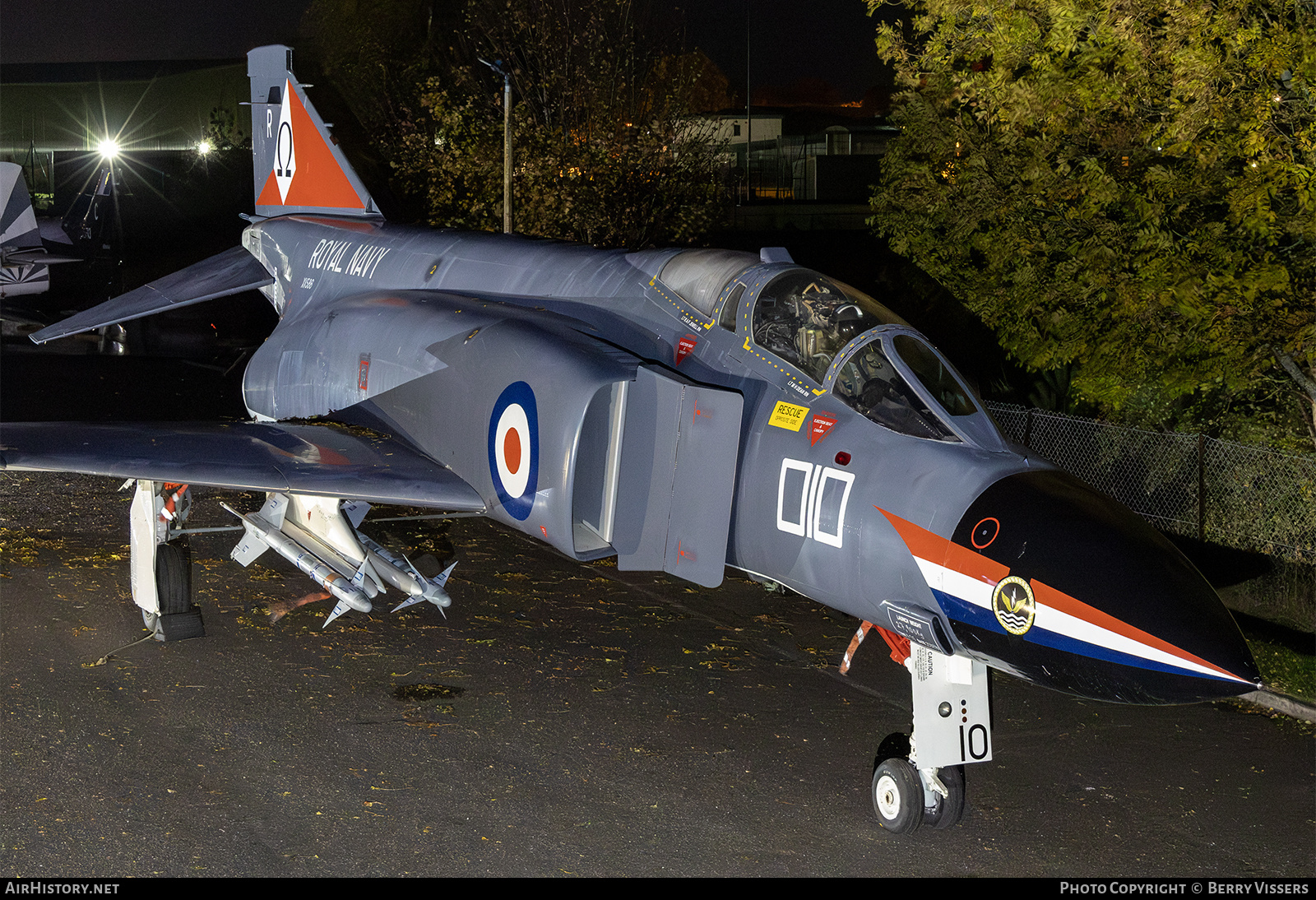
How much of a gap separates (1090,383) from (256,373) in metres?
9.15

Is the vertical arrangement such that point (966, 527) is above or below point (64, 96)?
below

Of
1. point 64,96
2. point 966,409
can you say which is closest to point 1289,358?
point 966,409

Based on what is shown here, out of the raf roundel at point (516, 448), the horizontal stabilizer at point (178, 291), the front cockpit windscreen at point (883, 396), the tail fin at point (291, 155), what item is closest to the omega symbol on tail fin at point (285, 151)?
the tail fin at point (291, 155)

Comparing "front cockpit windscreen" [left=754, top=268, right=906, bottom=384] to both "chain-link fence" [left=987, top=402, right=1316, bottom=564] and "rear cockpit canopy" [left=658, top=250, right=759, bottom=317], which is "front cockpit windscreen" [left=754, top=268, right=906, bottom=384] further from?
"chain-link fence" [left=987, top=402, right=1316, bottom=564]

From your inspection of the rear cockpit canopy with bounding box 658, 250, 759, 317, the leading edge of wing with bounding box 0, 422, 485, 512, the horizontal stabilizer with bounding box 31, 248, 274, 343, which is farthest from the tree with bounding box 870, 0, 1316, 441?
the horizontal stabilizer with bounding box 31, 248, 274, 343

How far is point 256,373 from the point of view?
1171cm

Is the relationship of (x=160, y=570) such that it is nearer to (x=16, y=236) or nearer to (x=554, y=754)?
(x=554, y=754)

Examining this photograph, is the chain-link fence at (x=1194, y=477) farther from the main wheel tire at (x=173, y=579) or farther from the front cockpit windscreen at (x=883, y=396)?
the main wheel tire at (x=173, y=579)

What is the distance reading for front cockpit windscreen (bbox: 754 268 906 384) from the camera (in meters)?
7.01

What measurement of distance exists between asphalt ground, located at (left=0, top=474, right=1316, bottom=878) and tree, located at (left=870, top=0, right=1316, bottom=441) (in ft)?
15.8

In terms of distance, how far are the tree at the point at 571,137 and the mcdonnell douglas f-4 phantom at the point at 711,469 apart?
14.1 metres

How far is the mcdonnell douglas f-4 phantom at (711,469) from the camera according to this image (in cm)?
585

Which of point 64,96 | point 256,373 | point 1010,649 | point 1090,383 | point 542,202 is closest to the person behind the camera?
point 1010,649

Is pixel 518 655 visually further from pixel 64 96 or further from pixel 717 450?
pixel 64 96
